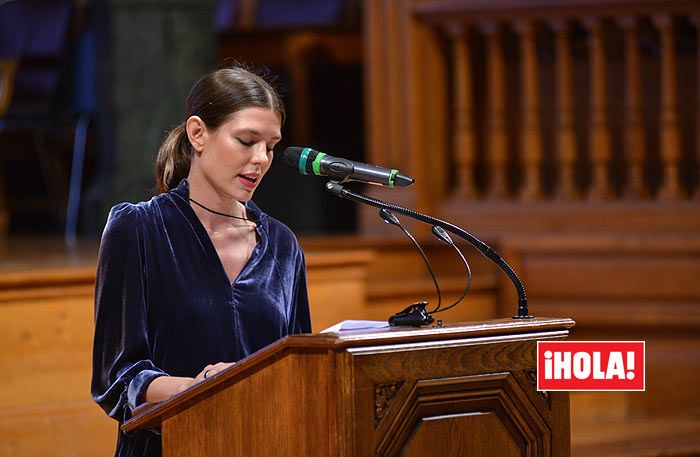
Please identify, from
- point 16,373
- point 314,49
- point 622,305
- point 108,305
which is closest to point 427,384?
point 108,305

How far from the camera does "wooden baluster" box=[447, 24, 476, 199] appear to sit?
4.94m

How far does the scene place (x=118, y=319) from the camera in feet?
7.19

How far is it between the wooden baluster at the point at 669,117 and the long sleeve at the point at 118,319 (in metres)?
2.96

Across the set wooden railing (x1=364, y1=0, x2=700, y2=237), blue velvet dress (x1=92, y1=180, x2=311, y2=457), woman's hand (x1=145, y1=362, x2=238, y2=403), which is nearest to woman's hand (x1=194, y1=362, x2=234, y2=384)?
woman's hand (x1=145, y1=362, x2=238, y2=403)

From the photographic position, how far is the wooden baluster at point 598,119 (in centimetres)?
474

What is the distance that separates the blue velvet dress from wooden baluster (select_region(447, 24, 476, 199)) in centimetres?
270

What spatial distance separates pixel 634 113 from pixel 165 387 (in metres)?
3.08

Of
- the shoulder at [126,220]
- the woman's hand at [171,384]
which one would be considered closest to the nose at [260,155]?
the shoulder at [126,220]

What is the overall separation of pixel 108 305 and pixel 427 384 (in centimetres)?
60

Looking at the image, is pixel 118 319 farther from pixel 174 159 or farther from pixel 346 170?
pixel 346 170

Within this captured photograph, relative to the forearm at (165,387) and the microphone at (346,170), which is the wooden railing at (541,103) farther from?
the forearm at (165,387)

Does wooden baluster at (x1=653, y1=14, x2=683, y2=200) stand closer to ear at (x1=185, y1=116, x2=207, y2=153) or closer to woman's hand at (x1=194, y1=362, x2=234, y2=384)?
ear at (x1=185, y1=116, x2=207, y2=153)

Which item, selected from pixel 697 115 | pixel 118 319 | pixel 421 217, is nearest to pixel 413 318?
pixel 421 217

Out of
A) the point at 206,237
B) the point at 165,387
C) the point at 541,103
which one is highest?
the point at 541,103
